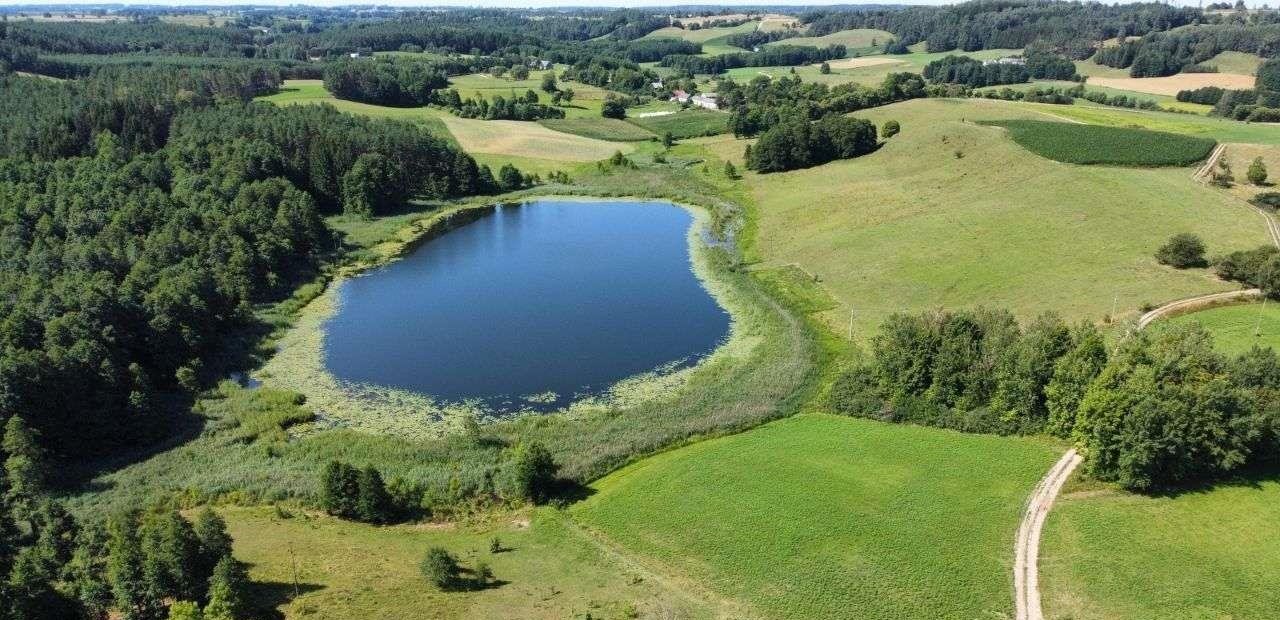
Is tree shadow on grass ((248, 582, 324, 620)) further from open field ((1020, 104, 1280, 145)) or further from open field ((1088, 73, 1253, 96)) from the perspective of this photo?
open field ((1088, 73, 1253, 96))

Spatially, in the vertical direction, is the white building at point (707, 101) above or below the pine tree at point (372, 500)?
above

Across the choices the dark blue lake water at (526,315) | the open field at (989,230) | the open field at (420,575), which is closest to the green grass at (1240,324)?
the open field at (989,230)

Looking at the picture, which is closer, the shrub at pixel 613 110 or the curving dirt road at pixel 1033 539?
the curving dirt road at pixel 1033 539

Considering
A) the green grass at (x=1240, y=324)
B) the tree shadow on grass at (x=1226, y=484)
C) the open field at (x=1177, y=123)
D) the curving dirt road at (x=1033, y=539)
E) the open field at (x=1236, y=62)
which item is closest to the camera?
the curving dirt road at (x=1033, y=539)

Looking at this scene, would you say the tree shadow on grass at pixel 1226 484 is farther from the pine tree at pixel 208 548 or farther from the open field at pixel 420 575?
the pine tree at pixel 208 548

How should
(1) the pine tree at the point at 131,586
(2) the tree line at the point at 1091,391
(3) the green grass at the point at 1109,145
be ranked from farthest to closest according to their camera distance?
(3) the green grass at the point at 1109,145
(2) the tree line at the point at 1091,391
(1) the pine tree at the point at 131,586
